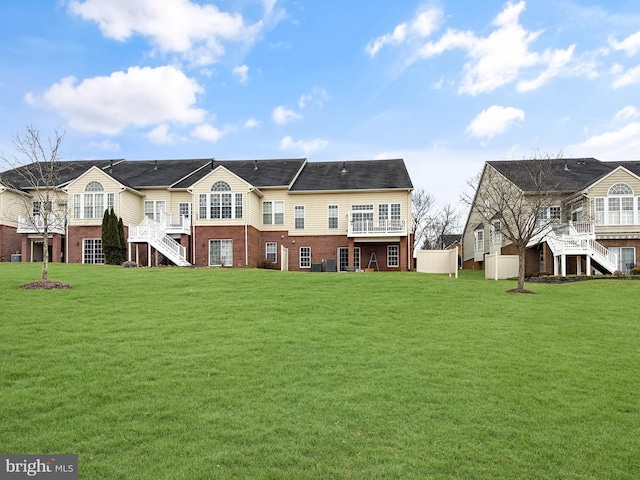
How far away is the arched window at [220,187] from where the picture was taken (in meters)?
34.6

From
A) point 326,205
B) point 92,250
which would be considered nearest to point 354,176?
point 326,205

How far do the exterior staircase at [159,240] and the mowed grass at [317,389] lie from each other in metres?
16.0

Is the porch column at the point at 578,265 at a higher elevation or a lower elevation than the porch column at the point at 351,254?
lower

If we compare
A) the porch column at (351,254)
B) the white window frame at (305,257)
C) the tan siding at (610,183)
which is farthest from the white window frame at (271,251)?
the tan siding at (610,183)

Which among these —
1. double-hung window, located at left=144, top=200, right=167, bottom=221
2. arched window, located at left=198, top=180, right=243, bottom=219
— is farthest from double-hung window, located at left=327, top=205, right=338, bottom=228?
double-hung window, located at left=144, top=200, right=167, bottom=221

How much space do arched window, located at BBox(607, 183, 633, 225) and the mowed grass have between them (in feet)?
60.4

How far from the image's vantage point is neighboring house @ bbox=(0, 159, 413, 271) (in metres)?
34.3

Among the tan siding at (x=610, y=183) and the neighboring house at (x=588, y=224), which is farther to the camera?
the tan siding at (x=610, y=183)

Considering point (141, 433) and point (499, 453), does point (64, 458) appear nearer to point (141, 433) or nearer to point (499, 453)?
point (141, 433)

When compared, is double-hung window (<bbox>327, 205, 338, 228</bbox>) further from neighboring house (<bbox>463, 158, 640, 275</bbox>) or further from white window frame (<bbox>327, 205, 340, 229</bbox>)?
neighboring house (<bbox>463, 158, 640, 275</bbox>)

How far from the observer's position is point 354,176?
37719mm

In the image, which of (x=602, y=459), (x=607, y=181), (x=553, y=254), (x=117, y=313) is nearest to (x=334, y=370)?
(x=602, y=459)

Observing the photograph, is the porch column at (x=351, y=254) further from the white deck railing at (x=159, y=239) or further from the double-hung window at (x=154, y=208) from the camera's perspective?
the double-hung window at (x=154, y=208)

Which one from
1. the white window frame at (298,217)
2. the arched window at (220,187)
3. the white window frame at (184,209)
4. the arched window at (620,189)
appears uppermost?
the arched window at (220,187)
